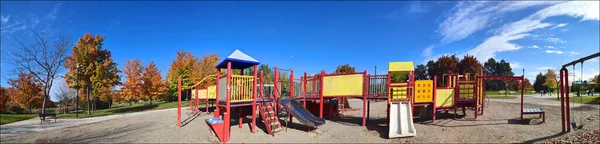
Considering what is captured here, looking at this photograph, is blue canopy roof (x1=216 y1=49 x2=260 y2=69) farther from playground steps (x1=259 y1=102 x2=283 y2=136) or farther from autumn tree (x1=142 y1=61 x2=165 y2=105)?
autumn tree (x1=142 y1=61 x2=165 y2=105)

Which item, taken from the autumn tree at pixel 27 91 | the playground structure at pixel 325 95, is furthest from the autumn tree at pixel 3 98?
the playground structure at pixel 325 95

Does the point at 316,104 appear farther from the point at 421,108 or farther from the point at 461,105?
the point at 461,105

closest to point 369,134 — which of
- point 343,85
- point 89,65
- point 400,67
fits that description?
point 343,85

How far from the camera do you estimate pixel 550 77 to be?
48188 mm

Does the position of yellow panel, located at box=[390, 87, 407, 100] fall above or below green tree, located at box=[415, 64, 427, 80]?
below

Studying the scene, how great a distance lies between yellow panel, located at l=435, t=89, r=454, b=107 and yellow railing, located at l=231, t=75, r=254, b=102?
8.87m

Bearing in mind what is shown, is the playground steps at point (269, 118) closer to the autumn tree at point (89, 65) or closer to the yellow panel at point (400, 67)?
the yellow panel at point (400, 67)

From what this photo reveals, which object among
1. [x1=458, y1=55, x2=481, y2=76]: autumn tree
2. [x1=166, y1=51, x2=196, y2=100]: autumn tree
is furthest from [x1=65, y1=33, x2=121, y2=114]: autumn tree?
[x1=458, y1=55, x2=481, y2=76]: autumn tree

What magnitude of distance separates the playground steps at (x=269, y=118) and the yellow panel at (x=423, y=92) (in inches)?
263

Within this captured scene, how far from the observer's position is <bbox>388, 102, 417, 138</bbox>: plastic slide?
33.5ft

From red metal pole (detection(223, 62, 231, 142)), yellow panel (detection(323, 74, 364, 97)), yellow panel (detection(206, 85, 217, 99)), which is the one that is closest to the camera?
red metal pole (detection(223, 62, 231, 142))

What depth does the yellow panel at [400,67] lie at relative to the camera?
12188 mm

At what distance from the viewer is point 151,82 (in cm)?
3198

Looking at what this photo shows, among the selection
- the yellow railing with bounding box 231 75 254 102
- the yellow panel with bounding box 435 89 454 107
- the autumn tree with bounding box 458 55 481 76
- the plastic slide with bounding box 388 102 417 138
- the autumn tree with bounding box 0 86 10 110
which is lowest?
the autumn tree with bounding box 0 86 10 110
